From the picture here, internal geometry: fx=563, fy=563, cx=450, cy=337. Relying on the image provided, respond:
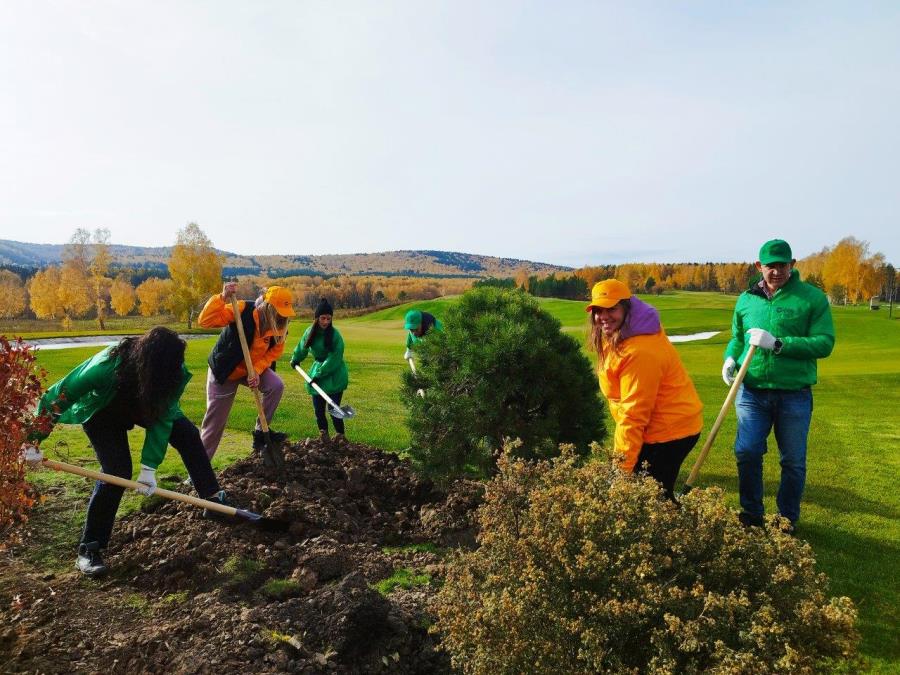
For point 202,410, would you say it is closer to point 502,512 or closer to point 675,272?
point 502,512

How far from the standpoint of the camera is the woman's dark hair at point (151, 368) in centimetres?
439

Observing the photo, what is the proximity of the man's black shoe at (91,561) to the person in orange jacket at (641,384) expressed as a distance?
13.4 ft

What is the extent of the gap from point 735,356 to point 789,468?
1136 mm

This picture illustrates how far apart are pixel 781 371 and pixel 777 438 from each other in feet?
2.12

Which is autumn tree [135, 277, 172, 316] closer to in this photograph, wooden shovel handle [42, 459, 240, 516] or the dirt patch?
the dirt patch

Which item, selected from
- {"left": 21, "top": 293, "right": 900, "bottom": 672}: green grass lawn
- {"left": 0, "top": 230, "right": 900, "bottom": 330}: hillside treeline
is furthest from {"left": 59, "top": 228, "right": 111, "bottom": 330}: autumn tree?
{"left": 21, "top": 293, "right": 900, "bottom": 672}: green grass lawn

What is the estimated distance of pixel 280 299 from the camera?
6.67 metres

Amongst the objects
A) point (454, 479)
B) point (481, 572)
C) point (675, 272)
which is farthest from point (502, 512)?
point (675, 272)

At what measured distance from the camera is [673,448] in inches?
169

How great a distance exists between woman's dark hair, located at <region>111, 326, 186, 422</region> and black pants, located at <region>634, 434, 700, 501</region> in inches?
146

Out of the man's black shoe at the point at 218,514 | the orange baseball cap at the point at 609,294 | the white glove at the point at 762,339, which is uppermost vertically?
the orange baseball cap at the point at 609,294

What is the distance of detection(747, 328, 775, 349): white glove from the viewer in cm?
482

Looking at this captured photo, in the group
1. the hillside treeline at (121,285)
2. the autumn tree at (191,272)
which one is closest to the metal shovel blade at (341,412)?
the hillside treeline at (121,285)

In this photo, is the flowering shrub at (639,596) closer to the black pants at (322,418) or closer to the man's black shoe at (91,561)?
the man's black shoe at (91,561)
